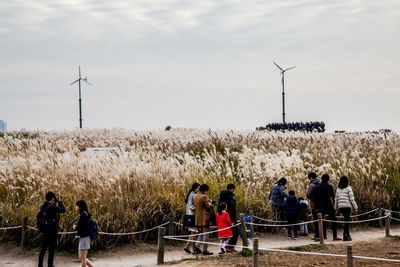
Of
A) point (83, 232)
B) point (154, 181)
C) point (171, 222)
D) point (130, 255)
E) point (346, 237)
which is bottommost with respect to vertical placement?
point (130, 255)

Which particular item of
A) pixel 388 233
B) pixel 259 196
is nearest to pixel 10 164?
pixel 259 196

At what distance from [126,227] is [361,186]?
7.37 metres

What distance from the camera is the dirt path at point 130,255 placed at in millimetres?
12398

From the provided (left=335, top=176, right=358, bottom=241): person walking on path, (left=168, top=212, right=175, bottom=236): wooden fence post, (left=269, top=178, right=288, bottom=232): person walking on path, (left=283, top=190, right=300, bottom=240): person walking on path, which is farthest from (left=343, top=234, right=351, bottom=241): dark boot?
(left=168, top=212, right=175, bottom=236): wooden fence post

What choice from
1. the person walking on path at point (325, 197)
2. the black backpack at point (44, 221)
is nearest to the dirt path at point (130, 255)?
the person walking on path at point (325, 197)

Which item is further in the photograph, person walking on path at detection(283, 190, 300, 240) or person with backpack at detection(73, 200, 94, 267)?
person walking on path at detection(283, 190, 300, 240)

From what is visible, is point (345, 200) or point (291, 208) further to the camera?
point (291, 208)

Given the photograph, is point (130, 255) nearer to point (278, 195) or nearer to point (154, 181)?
point (154, 181)

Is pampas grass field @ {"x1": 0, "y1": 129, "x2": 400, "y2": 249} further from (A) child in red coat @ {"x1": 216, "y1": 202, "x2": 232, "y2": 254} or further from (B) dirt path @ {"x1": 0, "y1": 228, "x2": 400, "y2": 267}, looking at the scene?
(A) child in red coat @ {"x1": 216, "y1": 202, "x2": 232, "y2": 254}

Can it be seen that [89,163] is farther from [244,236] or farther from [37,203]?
[244,236]

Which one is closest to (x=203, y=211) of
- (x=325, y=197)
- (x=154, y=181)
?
(x=154, y=181)

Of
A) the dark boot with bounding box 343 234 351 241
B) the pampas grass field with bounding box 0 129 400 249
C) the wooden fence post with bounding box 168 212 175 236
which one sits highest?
the pampas grass field with bounding box 0 129 400 249

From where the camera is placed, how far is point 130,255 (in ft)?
42.9

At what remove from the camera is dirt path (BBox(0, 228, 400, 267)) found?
12.4 metres
